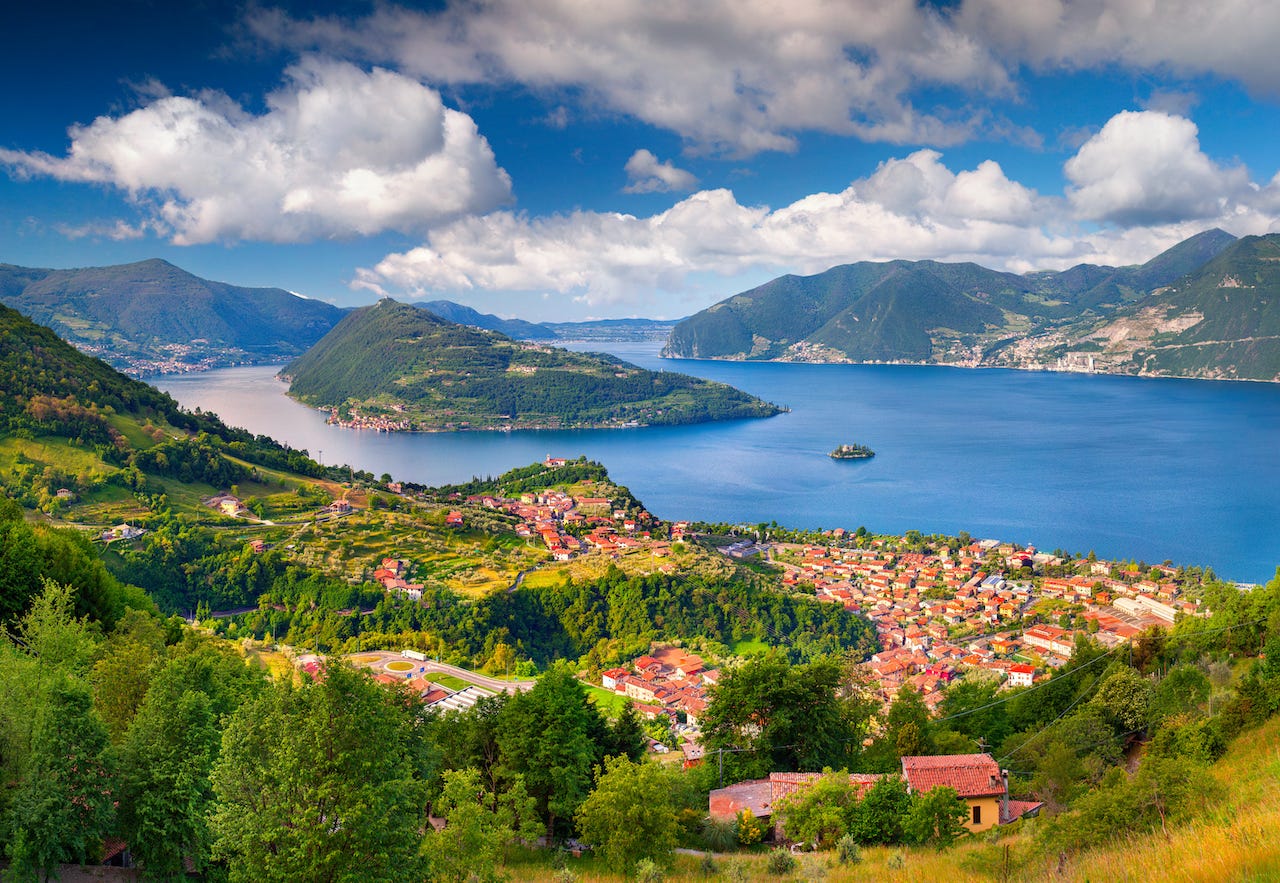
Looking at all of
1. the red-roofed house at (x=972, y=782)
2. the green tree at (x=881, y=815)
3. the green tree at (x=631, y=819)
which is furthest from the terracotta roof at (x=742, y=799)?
the green tree at (x=631, y=819)

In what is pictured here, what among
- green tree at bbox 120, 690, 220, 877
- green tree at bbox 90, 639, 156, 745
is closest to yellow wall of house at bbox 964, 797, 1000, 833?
green tree at bbox 120, 690, 220, 877

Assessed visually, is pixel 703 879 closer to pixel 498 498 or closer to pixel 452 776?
pixel 452 776

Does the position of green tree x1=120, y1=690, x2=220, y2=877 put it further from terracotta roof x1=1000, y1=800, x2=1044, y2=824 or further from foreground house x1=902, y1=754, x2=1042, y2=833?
terracotta roof x1=1000, y1=800, x2=1044, y2=824

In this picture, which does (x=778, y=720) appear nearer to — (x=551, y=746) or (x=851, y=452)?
(x=551, y=746)

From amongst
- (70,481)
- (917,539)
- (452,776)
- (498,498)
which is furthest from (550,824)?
(498,498)

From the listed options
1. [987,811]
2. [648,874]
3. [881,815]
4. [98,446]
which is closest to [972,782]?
[987,811]
